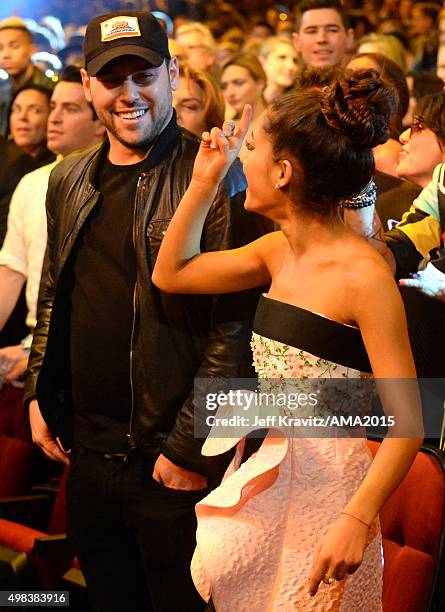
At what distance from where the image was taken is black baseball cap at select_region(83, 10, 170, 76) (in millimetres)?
2730

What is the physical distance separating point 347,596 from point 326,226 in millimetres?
773

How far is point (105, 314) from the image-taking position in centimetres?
278

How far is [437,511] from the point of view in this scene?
98.1 inches

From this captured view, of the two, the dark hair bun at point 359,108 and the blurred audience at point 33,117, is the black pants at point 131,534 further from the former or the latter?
the blurred audience at point 33,117

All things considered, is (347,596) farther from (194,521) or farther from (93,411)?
(93,411)

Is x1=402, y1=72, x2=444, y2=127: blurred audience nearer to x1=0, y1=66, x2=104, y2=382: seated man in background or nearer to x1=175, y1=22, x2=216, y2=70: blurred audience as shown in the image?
x1=0, y1=66, x2=104, y2=382: seated man in background

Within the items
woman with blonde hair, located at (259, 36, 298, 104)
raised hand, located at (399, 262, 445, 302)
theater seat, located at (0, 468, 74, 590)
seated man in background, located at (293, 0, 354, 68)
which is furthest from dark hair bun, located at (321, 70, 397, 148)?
woman with blonde hair, located at (259, 36, 298, 104)

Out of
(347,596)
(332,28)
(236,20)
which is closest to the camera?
(347,596)

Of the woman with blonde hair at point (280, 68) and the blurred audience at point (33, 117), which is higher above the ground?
the woman with blonde hair at point (280, 68)

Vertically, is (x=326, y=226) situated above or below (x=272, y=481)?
above

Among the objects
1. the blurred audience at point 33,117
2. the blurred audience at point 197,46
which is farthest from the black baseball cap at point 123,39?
the blurred audience at point 197,46

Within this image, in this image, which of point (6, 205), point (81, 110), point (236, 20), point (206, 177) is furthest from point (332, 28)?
point (236, 20)

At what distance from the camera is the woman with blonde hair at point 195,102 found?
14.8ft

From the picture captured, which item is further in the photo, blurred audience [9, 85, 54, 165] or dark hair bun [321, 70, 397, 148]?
blurred audience [9, 85, 54, 165]
